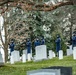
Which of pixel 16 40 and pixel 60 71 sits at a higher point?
pixel 60 71

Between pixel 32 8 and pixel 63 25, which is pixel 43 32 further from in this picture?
pixel 32 8

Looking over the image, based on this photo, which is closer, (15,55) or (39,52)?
(39,52)

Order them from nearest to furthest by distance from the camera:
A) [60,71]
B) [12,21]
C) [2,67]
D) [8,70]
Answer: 1. [60,71]
2. [8,70]
3. [2,67]
4. [12,21]

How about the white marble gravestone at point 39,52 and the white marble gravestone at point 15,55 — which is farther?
the white marble gravestone at point 15,55

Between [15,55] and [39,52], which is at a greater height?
[39,52]

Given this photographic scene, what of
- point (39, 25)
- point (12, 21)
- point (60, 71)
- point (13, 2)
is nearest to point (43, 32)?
point (39, 25)

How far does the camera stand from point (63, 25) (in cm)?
3606

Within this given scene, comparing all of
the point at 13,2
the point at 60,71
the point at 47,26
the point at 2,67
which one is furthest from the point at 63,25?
the point at 60,71

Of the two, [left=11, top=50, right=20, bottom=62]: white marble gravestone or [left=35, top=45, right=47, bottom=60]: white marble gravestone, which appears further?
[left=11, top=50, right=20, bottom=62]: white marble gravestone

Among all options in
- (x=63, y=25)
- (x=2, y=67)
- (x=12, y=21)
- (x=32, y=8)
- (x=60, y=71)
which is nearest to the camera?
(x=60, y=71)

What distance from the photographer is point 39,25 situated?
30391 millimetres

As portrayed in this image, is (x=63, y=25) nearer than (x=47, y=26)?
No

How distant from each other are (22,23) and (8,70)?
14729mm

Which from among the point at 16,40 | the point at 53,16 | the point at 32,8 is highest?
the point at 32,8
